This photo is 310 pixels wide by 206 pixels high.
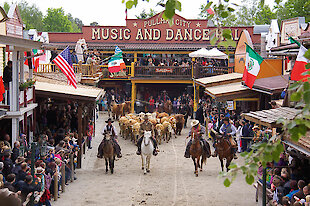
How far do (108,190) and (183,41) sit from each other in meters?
29.4

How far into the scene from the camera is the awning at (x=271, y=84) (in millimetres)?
19850

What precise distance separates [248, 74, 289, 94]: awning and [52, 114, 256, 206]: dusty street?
3784mm

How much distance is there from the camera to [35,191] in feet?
38.3

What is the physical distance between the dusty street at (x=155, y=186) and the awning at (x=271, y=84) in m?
3.78

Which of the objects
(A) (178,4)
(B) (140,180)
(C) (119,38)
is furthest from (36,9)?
(A) (178,4)

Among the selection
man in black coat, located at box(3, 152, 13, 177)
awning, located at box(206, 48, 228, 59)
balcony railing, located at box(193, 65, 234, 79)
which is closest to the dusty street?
man in black coat, located at box(3, 152, 13, 177)

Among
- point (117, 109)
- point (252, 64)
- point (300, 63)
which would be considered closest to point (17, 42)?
point (300, 63)

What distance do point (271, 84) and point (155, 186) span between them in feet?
26.8

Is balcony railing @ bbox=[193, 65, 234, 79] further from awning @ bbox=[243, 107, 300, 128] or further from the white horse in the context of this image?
awning @ bbox=[243, 107, 300, 128]

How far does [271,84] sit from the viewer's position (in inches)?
846

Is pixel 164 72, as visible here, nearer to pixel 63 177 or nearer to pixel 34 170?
pixel 63 177

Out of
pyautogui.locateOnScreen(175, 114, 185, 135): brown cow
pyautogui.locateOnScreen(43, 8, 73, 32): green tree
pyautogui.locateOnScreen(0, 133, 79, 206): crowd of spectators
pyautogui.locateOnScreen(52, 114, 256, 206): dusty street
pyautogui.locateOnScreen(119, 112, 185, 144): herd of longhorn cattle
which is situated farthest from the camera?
pyautogui.locateOnScreen(43, 8, 73, 32): green tree

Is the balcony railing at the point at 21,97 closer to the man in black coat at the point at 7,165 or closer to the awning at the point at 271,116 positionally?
the man in black coat at the point at 7,165

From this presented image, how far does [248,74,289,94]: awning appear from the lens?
781 inches
